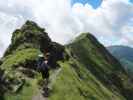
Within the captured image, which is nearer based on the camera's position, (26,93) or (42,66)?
(42,66)

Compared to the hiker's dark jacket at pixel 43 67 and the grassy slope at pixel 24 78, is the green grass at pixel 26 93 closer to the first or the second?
the grassy slope at pixel 24 78

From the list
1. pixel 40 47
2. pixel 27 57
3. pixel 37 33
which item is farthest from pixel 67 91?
pixel 37 33

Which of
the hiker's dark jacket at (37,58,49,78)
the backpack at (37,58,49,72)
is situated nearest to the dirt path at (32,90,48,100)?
the hiker's dark jacket at (37,58,49,78)

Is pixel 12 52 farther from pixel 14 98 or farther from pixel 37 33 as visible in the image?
pixel 14 98

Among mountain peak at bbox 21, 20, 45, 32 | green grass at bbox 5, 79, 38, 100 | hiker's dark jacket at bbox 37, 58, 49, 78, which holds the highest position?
mountain peak at bbox 21, 20, 45, 32

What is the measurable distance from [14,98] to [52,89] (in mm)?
11747

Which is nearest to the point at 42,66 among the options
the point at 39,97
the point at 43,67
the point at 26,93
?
the point at 43,67

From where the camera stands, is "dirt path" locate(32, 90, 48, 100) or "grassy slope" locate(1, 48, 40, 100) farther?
"grassy slope" locate(1, 48, 40, 100)

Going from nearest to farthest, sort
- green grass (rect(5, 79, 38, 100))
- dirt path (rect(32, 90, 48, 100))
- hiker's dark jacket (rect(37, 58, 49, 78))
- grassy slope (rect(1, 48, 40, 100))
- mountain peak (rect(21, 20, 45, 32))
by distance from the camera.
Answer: hiker's dark jacket (rect(37, 58, 49, 78))
dirt path (rect(32, 90, 48, 100))
green grass (rect(5, 79, 38, 100))
grassy slope (rect(1, 48, 40, 100))
mountain peak (rect(21, 20, 45, 32))

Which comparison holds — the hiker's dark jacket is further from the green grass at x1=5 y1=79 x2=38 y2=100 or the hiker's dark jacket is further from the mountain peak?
the mountain peak

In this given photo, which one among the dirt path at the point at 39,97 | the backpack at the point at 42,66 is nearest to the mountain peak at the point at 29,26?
the dirt path at the point at 39,97

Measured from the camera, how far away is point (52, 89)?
91.9 meters

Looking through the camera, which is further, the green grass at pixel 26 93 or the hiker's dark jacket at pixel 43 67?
the green grass at pixel 26 93

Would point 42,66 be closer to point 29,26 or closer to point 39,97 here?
point 39,97
